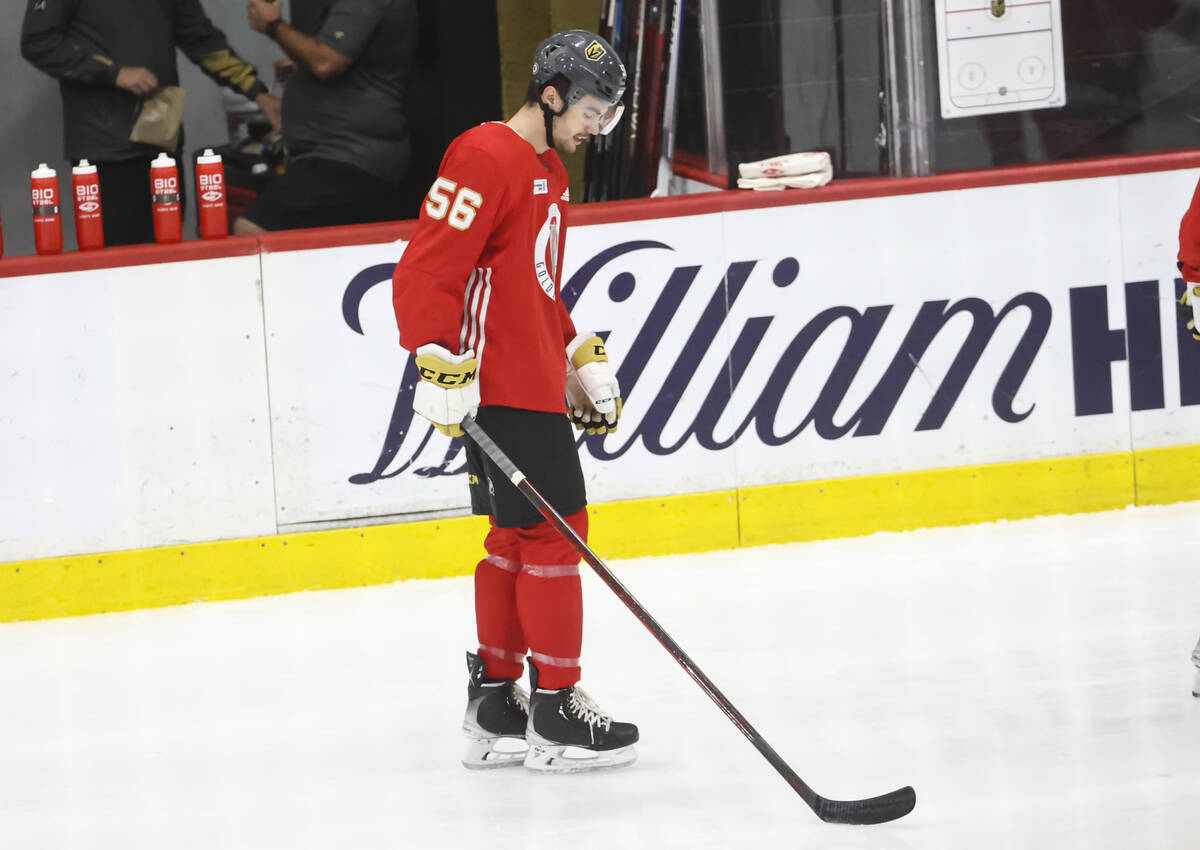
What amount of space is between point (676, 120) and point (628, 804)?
3.07 metres

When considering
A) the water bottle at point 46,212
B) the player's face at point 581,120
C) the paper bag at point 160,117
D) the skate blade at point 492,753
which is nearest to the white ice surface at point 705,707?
the skate blade at point 492,753

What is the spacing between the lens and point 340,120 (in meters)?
6.02

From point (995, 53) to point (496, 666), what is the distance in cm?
295

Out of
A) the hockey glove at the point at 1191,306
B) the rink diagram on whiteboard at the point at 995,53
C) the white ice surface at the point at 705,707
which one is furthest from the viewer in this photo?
the rink diagram on whiteboard at the point at 995,53

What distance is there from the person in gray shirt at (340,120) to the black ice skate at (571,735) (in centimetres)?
280

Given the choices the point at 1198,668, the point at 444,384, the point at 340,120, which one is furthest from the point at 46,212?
the point at 1198,668

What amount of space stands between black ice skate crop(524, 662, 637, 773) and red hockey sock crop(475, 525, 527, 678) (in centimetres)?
10

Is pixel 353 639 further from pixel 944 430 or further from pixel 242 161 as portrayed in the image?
pixel 242 161

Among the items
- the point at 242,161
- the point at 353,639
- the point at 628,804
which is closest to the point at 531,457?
the point at 628,804

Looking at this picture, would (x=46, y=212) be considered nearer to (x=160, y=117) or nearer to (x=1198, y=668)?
(x=160, y=117)

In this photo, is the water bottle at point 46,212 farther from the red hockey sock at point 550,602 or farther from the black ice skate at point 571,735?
the black ice skate at point 571,735

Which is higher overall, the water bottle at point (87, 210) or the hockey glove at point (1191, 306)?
the water bottle at point (87, 210)

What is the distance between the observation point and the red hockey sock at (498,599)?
144 inches

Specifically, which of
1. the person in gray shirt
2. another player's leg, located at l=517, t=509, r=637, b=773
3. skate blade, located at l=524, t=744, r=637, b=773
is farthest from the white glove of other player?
the person in gray shirt
